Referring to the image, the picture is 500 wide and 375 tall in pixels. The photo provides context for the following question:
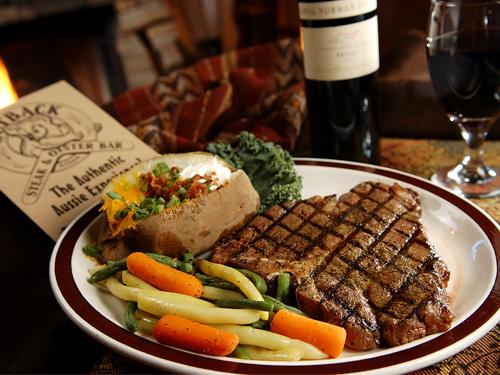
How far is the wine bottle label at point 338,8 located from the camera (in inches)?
53.0

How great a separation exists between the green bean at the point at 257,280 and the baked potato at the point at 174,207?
0.66 feet

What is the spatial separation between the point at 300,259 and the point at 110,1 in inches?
152

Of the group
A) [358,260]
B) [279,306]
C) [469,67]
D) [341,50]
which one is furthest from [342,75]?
[279,306]

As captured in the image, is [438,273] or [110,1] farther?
[110,1]

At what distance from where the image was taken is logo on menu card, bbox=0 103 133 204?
4.83 ft

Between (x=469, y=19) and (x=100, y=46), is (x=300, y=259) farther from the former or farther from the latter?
(x=100, y=46)

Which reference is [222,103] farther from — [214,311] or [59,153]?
[214,311]

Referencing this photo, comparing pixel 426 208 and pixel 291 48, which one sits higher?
pixel 291 48

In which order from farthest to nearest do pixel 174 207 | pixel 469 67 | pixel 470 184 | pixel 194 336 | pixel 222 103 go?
pixel 222 103 < pixel 470 184 < pixel 469 67 < pixel 174 207 < pixel 194 336

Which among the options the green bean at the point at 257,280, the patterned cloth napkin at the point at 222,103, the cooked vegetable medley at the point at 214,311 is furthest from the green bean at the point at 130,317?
the patterned cloth napkin at the point at 222,103

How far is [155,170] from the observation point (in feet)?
4.26

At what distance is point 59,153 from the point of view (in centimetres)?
152

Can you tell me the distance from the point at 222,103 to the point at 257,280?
2.87 ft

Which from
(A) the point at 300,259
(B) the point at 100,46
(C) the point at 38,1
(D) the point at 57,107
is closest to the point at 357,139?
(A) the point at 300,259
